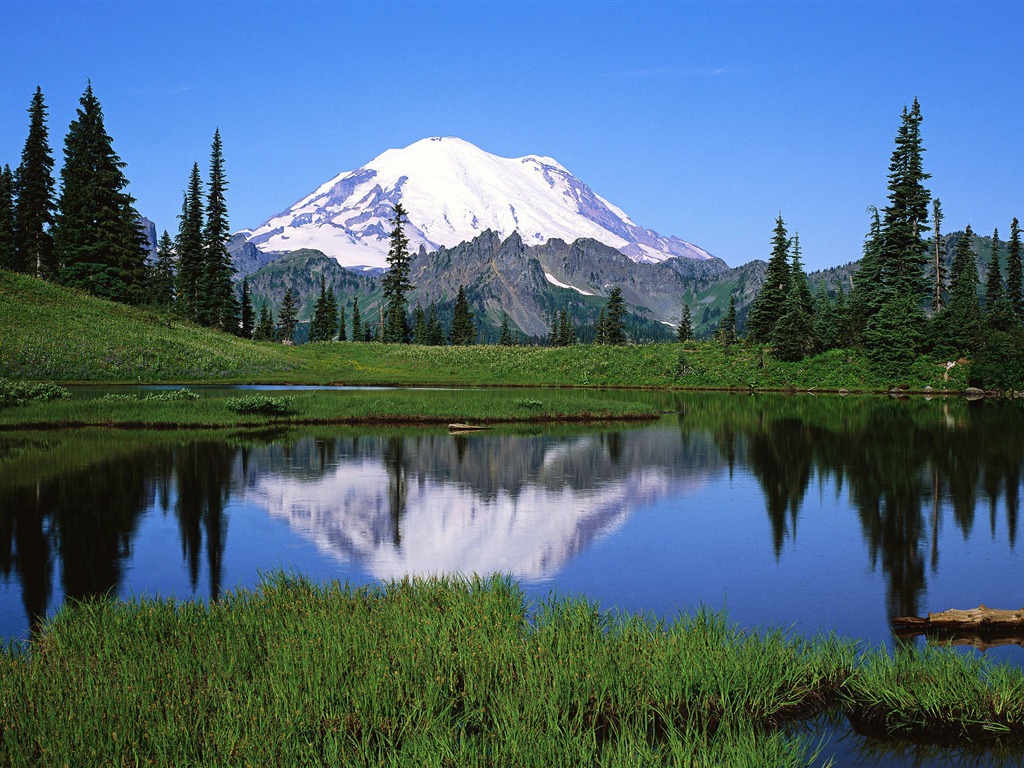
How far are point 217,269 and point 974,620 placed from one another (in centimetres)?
10644

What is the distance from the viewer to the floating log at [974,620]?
1145 centimetres

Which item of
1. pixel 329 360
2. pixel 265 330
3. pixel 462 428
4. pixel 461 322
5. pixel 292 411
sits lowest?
pixel 462 428

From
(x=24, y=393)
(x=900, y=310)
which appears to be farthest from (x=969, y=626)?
(x=900, y=310)

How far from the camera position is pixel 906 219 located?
89.9m

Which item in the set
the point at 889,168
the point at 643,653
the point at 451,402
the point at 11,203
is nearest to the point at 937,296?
the point at 889,168

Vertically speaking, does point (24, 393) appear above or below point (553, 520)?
above

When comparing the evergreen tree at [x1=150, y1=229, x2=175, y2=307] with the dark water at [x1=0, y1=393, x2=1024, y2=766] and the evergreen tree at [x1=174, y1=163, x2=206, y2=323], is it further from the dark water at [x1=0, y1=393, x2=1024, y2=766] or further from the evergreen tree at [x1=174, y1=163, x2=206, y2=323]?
the dark water at [x1=0, y1=393, x2=1024, y2=766]

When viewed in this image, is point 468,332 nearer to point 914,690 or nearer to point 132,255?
point 132,255

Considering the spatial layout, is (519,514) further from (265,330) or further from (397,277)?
(265,330)

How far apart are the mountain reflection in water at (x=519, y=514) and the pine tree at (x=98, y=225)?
2328 inches

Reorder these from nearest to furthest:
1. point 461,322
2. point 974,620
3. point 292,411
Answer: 1. point 974,620
2. point 292,411
3. point 461,322

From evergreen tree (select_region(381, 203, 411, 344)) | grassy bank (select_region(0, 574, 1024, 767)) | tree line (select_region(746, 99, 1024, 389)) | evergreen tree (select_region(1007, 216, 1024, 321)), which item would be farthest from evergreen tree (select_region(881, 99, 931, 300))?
grassy bank (select_region(0, 574, 1024, 767))

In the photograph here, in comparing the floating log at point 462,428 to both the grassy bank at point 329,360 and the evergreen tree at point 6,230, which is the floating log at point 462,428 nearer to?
the grassy bank at point 329,360

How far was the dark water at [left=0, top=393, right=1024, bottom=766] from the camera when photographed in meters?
13.6
